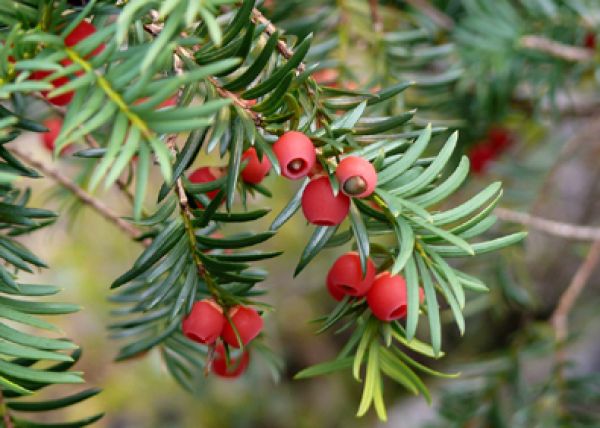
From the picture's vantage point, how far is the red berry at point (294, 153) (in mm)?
368

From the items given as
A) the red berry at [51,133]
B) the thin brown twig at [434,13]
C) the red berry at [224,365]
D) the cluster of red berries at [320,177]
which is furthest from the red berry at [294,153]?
the thin brown twig at [434,13]

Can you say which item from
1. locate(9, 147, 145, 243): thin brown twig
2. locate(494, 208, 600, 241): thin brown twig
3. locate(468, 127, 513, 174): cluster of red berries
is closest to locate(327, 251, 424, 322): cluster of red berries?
locate(9, 147, 145, 243): thin brown twig

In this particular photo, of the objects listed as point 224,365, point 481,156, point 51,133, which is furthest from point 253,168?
point 481,156

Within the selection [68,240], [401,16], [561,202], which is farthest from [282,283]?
[401,16]

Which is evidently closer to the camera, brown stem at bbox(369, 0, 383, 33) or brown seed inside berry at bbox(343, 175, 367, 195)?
brown seed inside berry at bbox(343, 175, 367, 195)

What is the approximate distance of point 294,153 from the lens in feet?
1.20

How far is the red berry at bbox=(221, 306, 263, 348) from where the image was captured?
0.47 meters

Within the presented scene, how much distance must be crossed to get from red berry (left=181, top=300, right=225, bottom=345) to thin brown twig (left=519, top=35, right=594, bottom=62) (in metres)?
0.62

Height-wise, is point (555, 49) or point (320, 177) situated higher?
point (555, 49)

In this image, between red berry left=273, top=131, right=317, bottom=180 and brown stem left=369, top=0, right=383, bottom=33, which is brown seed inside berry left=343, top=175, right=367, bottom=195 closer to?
red berry left=273, top=131, right=317, bottom=180

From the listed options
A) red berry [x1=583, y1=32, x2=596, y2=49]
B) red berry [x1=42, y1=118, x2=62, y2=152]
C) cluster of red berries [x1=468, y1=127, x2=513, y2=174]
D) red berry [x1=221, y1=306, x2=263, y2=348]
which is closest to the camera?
red berry [x1=221, y1=306, x2=263, y2=348]

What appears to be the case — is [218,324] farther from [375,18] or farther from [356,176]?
[375,18]

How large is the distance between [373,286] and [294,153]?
0.13 meters

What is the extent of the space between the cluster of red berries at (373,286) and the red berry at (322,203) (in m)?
0.06
